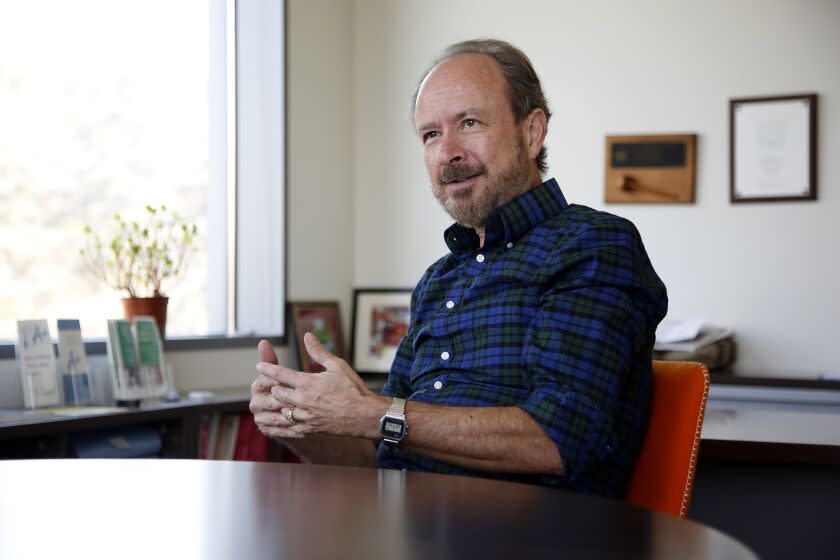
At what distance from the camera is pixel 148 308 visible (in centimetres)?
325

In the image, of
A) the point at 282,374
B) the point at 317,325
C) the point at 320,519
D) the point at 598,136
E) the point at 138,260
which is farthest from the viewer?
the point at 317,325

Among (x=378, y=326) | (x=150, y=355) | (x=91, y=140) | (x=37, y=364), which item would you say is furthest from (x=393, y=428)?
(x=378, y=326)

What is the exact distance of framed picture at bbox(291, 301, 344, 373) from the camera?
13.4ft

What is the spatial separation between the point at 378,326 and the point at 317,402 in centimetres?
276

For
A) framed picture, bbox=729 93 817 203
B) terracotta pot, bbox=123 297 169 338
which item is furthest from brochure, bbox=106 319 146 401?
framed picture, bbox=729 93 817 203

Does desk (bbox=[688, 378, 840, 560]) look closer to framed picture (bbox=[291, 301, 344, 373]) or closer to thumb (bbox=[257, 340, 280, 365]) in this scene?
thumb (bbox=[257, 340, 280, 365])

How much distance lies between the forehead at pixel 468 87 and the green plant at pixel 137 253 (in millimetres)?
1693

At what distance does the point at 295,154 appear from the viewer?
4125mm

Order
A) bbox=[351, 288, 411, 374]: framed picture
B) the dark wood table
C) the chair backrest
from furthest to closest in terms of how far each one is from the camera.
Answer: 1. bbox=[351, 288, 411, 374]: framed picture
2. the chair backrest
3. the dark wood table

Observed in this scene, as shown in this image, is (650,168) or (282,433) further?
(650,168)

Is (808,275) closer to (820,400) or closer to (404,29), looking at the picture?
(820,400)

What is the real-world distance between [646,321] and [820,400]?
175 centimetres

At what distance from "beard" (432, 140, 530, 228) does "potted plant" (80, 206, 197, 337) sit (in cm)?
164

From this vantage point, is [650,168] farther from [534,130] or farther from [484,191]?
[484,191]
